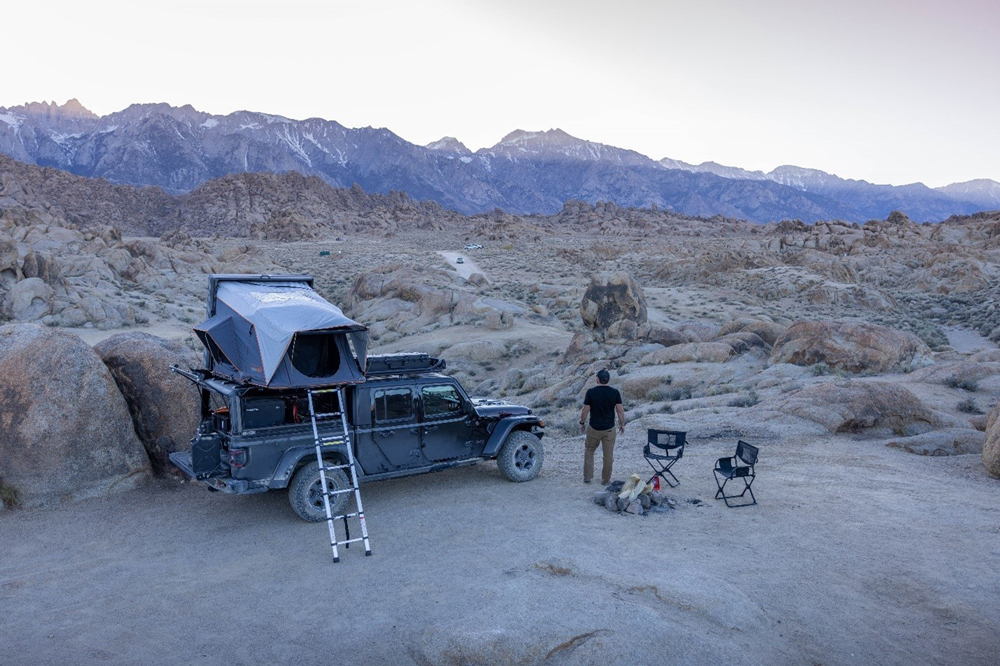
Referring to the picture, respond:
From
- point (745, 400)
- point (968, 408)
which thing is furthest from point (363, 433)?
point (968, 408)

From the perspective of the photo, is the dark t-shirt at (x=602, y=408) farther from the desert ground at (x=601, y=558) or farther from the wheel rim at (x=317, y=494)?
the wheel rim at (x=317, y=494)

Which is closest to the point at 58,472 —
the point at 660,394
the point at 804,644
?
the point at 804,644

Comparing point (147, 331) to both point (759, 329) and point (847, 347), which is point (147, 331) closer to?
point (759, 329)

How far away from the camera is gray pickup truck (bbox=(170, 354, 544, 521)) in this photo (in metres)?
8.36

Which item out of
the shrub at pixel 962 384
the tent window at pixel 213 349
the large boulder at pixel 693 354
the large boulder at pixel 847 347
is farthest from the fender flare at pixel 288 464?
the large boulder at pixel 847 347

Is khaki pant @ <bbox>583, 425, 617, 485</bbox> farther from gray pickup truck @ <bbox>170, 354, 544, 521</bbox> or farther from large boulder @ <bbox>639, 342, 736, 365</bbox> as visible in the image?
large boulder @ <bbox>639, 342, 736, 365</bbox>

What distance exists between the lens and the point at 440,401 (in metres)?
9.90

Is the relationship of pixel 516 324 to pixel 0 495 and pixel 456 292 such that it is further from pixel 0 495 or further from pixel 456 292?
pixel 0 495

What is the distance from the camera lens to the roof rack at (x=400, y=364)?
32.0 feet

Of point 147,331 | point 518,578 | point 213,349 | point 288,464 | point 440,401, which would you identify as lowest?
point 147,331

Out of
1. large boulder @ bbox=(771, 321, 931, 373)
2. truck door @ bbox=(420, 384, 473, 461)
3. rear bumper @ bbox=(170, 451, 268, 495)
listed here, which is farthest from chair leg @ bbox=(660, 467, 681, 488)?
large boulder @ bbox=(771, 321, 931, 373)

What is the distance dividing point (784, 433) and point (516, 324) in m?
19.8

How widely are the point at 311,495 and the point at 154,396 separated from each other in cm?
359

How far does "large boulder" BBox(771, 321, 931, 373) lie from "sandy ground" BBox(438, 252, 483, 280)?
33.7 metres
